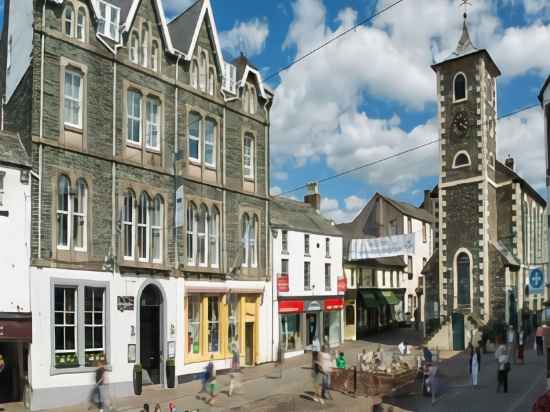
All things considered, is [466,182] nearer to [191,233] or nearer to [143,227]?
[191,233]

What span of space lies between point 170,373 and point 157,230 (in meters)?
5.83

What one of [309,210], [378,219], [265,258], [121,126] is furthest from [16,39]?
[378,219]

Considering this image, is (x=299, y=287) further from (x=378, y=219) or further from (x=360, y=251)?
(x=378, y=219)

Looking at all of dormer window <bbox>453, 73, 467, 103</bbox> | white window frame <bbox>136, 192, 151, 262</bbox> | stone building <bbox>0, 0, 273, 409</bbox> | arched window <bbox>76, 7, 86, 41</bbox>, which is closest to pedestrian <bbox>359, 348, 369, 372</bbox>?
stone building <bbox>0, 0, 273, 409</bbox>

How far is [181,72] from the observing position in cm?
2862

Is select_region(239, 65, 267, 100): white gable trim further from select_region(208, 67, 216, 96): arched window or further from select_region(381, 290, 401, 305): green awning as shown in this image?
select_region(381, 290, 401, 305): green awning

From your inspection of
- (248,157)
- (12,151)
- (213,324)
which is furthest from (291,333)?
(12,151)

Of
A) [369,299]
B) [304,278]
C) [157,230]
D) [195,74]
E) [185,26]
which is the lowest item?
[369,299]

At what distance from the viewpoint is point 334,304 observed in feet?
137

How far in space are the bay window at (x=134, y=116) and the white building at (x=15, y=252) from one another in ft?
16.2

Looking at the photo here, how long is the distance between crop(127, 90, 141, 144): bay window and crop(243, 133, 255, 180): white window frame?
750 centimetres

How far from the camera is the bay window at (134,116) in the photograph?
26.0 meters

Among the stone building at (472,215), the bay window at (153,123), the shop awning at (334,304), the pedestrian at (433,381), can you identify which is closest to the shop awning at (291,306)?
the shop awning at (334,304)

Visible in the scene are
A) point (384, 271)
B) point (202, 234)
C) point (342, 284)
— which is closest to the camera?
point (202, 234)
